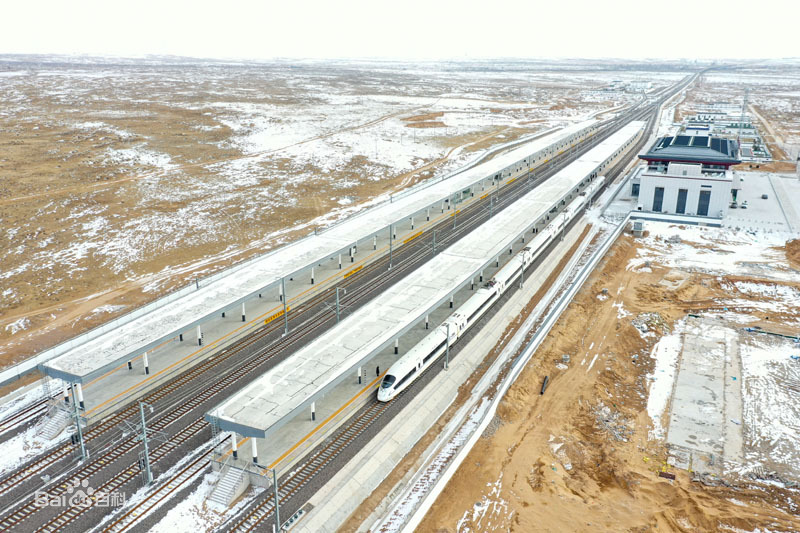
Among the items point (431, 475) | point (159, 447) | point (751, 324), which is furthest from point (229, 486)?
point (751, 324)

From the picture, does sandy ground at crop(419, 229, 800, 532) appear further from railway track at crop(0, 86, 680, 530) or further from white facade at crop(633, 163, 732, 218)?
white facade at crop(633, 163, 732, 218)

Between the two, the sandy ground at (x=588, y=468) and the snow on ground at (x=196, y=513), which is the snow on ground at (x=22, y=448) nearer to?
the snow on ground at (x=196, y=513)

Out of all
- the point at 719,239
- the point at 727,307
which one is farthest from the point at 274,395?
the point at 719,239

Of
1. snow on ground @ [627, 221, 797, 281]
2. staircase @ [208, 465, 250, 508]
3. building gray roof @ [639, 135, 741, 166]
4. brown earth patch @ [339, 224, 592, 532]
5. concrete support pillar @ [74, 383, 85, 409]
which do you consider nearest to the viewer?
brown earth patch @ [339, 224, 592, 532]

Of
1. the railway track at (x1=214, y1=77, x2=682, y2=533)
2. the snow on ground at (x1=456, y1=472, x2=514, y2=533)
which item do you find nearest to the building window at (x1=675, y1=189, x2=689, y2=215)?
the railway track at (x1=214, y1=77, x2=682, y2=533)

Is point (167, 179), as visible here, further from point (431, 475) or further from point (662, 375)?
point (662, 375)

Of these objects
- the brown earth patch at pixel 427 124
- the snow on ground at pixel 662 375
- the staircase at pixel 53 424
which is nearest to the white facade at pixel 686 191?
the snow on ground at pixel 662 375
